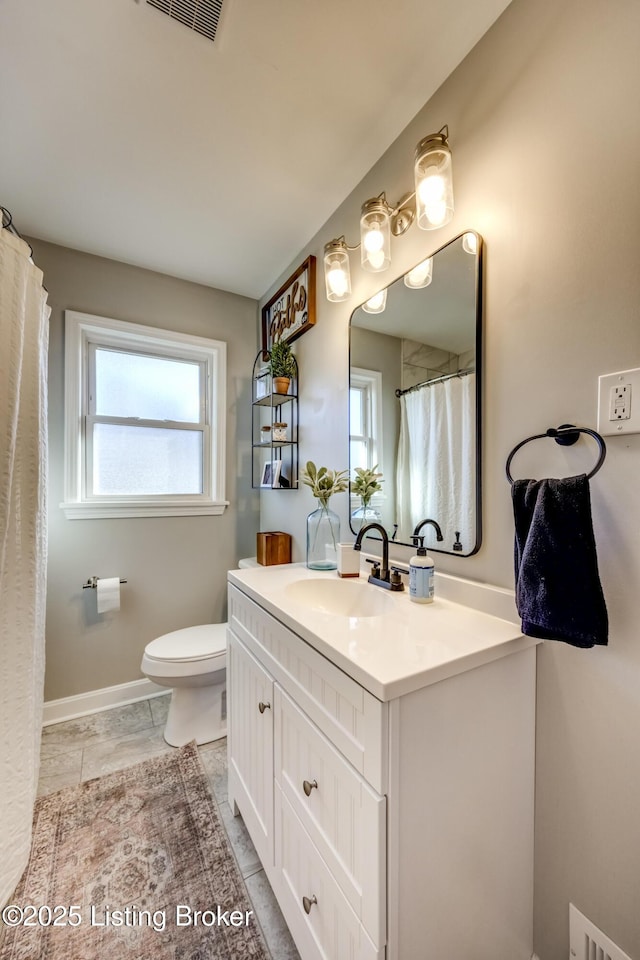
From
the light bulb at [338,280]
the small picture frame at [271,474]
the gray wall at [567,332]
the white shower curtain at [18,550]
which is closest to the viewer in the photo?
the gray wall at [567,332]

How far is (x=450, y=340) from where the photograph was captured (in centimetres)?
111

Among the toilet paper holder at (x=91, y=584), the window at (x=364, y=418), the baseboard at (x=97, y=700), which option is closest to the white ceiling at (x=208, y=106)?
the window at (x=364, y=418)

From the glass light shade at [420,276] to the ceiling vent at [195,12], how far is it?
839 mm

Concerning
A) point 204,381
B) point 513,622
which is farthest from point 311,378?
point 513,622

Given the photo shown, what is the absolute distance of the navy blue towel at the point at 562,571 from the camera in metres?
0.71

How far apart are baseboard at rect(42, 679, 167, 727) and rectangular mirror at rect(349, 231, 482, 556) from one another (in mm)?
1615

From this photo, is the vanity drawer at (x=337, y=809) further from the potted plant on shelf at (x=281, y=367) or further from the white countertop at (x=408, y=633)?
the potted plant on shelf at (x=281, y=367)

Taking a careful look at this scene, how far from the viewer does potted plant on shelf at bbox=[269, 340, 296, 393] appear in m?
2.00

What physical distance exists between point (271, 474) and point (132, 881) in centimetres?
164

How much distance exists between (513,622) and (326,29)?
1.66 metres

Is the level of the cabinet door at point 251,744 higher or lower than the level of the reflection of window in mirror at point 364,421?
lower

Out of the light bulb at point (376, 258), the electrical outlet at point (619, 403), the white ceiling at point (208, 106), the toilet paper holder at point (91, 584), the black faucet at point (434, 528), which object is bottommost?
the toilet paper holder at point (91, 584)

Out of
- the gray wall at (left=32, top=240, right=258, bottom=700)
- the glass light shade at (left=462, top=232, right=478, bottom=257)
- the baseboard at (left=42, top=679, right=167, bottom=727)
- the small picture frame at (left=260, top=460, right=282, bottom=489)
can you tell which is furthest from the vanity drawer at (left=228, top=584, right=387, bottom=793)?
the baseboard at (left=42, top=679, right=167, bottom=727)

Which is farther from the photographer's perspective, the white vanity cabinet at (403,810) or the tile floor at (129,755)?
the tile floor at (129,755)
